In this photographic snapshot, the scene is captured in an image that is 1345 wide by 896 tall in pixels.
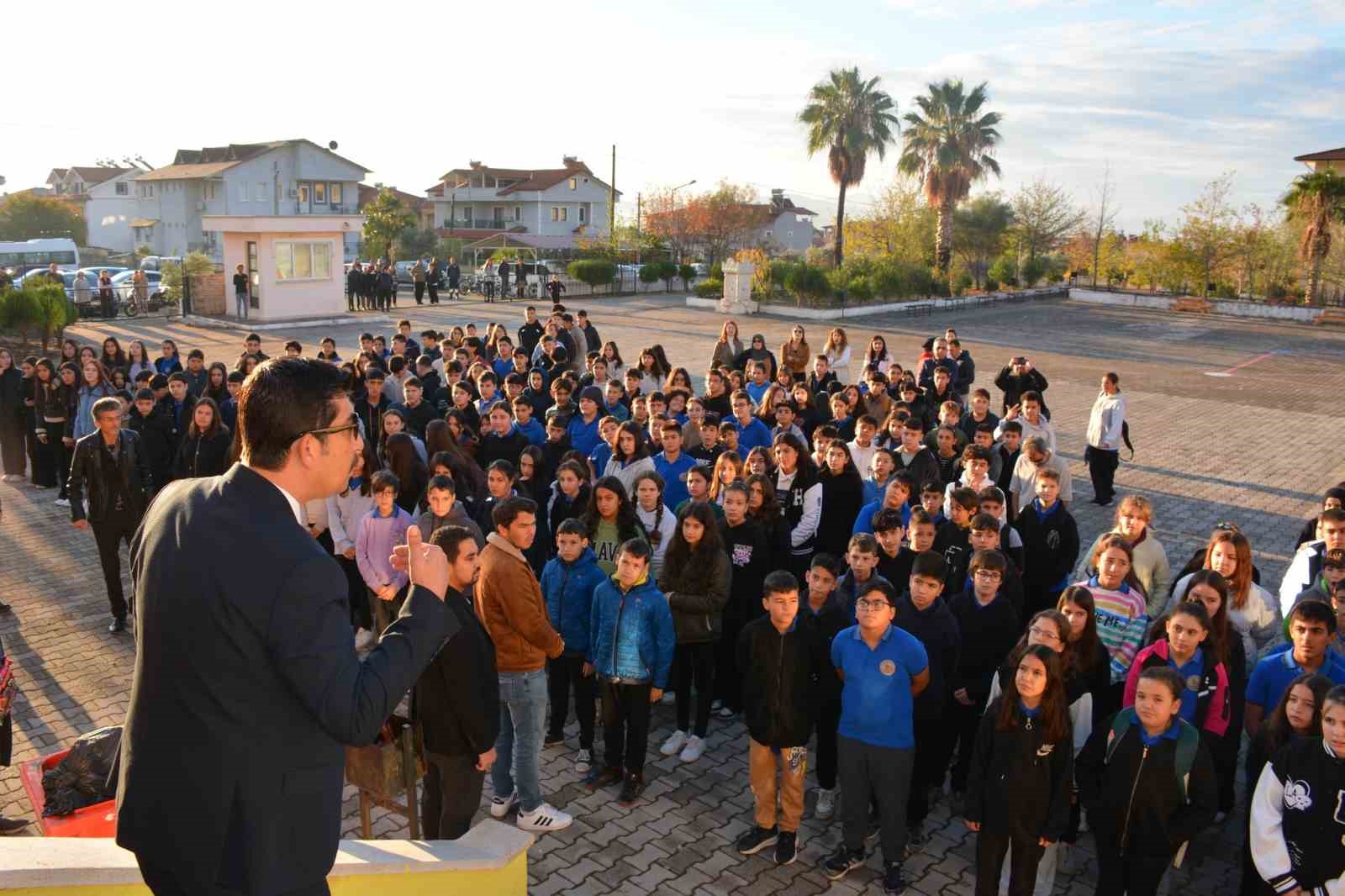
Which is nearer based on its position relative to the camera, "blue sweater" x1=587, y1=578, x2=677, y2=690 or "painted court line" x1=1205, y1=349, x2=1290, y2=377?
"blue sweater" x1=587, y1=578, x2=677, y2=690

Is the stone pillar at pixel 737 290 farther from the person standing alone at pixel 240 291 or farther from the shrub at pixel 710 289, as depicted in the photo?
the person standing alone at pixel 240 291

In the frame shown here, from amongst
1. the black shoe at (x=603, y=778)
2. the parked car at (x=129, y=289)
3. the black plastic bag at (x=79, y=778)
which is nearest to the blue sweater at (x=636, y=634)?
the black shoe at (x=603, y=778)

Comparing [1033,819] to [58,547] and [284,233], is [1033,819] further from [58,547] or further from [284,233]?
[284,233]

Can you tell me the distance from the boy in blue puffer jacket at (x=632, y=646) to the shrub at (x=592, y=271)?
3633 cm

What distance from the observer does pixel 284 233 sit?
2875 cm

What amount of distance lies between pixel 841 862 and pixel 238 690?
4.12 meters

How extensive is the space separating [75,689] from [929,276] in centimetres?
3917

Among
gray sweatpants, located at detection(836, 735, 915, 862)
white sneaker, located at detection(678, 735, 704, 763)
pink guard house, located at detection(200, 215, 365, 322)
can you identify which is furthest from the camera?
pink guard house, located at detection(200, 215, 365, 322)

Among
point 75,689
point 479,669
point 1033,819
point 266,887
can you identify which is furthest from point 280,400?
point 75,689

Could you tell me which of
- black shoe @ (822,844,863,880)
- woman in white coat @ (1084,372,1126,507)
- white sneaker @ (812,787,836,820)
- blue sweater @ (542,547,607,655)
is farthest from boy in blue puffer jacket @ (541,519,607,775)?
woman in white coat @ (1084,372,1126,507)

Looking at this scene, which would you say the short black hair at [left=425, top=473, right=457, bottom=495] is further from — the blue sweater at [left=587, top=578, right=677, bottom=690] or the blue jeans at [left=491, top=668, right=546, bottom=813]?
the blue jeans at [left=491, top=668, right=546, bottom=813]

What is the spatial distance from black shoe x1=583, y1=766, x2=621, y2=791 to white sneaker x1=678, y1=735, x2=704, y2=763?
50 centimetres

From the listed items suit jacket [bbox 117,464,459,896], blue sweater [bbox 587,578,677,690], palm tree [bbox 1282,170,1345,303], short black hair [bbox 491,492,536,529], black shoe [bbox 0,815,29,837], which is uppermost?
palm tree [bbox 1282,170,1345,303]

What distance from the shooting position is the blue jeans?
550cm
